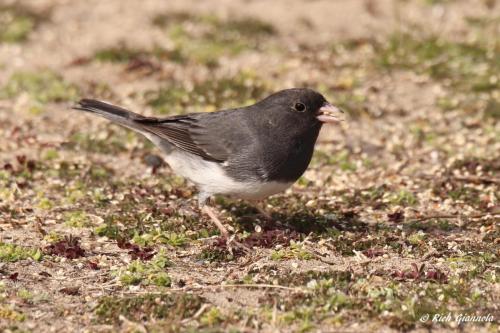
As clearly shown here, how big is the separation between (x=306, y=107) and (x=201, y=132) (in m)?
0.91

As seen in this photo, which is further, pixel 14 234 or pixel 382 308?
pixel 14 234

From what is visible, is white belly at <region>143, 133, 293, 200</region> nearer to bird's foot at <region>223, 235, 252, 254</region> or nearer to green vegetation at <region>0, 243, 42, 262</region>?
bird's foot at <region>223, 235, 252, 254</region>

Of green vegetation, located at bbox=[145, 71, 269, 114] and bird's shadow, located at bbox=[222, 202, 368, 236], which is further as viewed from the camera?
green vegetation, located at bbox=[145, 71, 269, 114]

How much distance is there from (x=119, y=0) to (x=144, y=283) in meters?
7.22

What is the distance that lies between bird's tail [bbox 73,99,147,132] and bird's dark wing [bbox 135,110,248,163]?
0.20 feet

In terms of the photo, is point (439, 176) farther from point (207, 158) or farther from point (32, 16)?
point (32, 16)

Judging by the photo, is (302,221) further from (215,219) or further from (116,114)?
(116,114)

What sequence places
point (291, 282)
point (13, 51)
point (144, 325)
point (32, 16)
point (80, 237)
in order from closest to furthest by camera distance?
point (144, 325), point (291, 282), point (80, 237), point (13, 51), point (32, 16)

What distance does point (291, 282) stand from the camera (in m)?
5.40

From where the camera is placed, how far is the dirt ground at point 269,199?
5.12 metres

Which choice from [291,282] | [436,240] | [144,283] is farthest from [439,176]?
[144,283]

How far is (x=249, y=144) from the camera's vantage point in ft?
20.6

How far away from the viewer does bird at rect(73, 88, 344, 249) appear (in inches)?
242

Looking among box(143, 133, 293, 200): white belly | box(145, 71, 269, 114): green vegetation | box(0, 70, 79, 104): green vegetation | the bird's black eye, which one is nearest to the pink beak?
the bird's black eye
